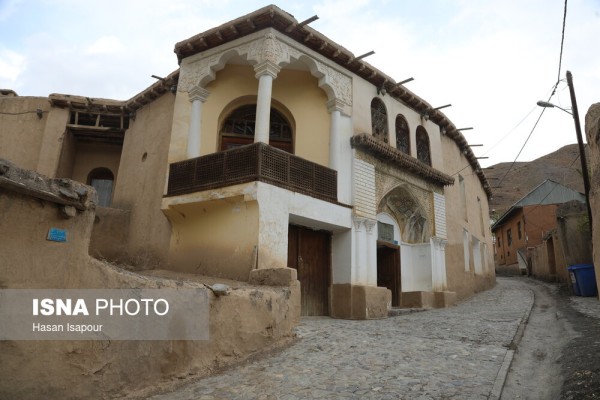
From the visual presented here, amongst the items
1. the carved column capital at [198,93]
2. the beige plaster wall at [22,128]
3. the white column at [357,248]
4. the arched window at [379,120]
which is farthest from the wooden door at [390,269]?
the beige plaster wall at [22,128]

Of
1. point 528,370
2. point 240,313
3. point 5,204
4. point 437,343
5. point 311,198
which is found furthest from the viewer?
point 311,198

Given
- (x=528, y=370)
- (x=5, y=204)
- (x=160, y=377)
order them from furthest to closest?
1. (x=528, y=370)
2. (x=160, y=377)
3. (x=5, y=204)

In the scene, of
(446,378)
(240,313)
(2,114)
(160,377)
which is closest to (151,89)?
(2,114)

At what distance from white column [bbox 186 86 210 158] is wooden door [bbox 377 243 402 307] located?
6.09 metres

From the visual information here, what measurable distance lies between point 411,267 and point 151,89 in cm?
956

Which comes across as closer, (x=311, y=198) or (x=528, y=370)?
(x=528, y=370)

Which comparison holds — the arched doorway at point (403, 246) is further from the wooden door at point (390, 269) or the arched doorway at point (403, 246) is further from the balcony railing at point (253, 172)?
the balcony railing at point (253, 172)

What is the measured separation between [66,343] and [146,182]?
8.08 meters

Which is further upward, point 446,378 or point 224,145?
point 224,145

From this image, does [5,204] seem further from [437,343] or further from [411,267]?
[411,267]

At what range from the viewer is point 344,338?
7441mm

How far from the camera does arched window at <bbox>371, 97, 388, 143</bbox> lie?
1284 cm

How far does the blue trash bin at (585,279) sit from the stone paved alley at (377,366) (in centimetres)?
586

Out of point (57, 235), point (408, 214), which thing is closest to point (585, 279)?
point (408, 214)
